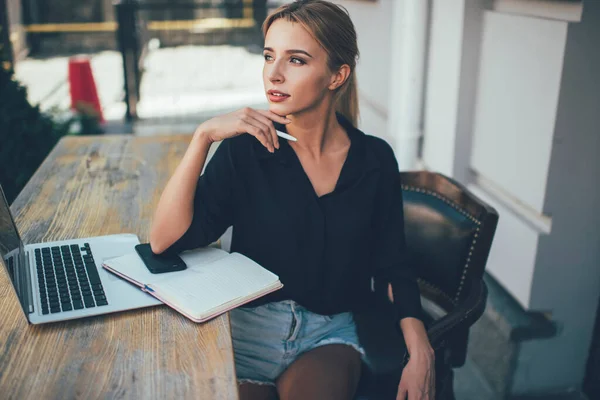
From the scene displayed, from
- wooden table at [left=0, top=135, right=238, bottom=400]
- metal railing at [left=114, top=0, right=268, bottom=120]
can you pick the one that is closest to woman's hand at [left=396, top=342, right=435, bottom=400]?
wooden table at [left=0, top=135, right=238, bottom=400]

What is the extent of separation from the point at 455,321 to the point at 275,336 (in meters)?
0.48

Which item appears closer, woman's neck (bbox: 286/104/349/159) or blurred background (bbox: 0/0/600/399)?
woman's neck (bbox: 286/104/349/159)

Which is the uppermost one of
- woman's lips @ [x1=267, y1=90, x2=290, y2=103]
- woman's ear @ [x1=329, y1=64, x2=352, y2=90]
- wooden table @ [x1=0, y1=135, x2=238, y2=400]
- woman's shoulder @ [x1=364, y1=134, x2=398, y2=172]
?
woman's ear @ [x1=329, y1=64, x2=352, y2=90]

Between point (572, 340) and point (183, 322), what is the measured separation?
75.2 inches

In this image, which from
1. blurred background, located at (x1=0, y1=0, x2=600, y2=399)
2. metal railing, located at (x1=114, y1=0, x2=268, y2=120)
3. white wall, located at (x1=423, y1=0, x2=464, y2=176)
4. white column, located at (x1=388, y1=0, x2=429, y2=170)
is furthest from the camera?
metal railing, located at (x1=114, y1=0, x2=268, y2=120)

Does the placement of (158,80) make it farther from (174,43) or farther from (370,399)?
(370,399)

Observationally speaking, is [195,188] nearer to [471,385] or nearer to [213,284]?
[213,284]

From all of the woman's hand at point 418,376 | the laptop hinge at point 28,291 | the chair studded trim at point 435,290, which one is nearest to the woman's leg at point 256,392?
the woman's hand at point 418,376

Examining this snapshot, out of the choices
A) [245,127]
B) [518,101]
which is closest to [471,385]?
[518,101]

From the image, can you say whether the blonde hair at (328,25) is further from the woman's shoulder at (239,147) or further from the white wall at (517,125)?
the white wall at (517,125)

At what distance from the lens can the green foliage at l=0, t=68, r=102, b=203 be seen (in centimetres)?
278

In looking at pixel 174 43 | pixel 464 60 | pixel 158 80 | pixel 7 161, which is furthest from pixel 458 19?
pixel 174 43

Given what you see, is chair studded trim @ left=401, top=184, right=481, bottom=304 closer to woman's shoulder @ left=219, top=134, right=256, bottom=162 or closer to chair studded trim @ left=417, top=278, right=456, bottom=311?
chair studded trim @ left=417, top=278, right=456, bottom=311

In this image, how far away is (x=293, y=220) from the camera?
1.71m
